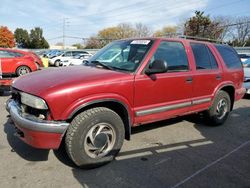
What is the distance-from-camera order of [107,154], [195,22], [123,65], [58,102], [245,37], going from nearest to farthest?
[58,102]
[107,154]
[123,65]
[195,22]
[245,37]

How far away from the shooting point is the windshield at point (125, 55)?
166 inches

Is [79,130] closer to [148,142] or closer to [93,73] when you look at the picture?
[93,73]

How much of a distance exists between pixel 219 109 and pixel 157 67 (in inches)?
101

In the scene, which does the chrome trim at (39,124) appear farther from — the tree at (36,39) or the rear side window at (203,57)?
the tree at (36,39)

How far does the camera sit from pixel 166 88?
4.45 m

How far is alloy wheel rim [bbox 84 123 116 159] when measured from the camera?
3.68 m

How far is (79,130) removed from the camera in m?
3.47

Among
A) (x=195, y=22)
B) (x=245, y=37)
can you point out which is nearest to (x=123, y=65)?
(x=195, y=22)

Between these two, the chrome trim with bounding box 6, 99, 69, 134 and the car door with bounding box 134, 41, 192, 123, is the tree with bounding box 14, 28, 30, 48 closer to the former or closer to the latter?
the car door with bounding box 134, 41, 192, 123

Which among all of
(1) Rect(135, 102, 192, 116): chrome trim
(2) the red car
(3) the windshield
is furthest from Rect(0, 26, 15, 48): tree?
(1) Rect(135, 102, 192, 116): chrome trim

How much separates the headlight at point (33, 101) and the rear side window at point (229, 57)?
409cm

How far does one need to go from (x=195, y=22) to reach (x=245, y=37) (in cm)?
2525

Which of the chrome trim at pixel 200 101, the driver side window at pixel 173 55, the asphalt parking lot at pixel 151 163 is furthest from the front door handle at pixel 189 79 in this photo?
the asphalt parking lot at pixel 151 163

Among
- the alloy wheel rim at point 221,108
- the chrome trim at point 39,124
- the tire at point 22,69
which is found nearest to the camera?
the chrome trim at point 39,124
